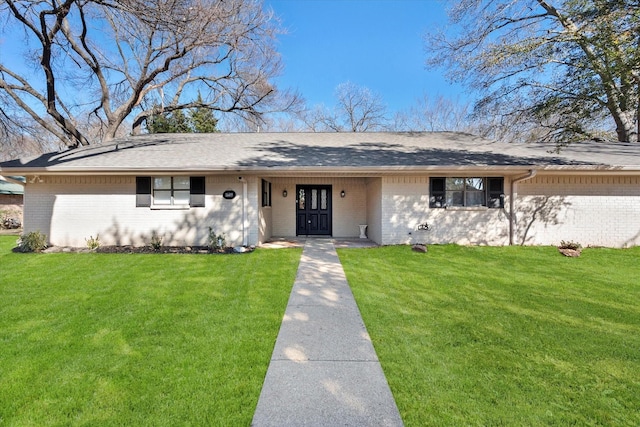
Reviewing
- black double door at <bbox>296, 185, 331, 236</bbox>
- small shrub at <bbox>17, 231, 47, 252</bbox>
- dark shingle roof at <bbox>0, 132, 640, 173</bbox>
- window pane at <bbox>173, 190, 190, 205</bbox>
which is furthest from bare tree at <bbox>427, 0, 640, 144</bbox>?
small shrub at <bbox>17, 231, 47, 252</bbox>

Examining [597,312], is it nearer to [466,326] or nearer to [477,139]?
[466,326]

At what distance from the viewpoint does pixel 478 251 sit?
26.2ft

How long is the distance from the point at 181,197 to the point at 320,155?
4.25 metres

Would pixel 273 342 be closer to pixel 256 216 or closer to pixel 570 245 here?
pixel 256 216

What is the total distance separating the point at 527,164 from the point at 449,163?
79.0 inches

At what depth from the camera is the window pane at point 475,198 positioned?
8.93m

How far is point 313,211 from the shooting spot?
1129 centimetres

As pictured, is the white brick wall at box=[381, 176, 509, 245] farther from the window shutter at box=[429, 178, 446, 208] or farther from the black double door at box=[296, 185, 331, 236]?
the black double door at box=[296, 185, 331, 236]

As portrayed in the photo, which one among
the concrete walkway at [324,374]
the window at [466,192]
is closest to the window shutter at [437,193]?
the window at [466,192]

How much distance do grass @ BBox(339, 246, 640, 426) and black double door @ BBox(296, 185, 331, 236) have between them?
4.94 m

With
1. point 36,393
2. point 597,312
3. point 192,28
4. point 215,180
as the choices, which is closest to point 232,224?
point 215,180

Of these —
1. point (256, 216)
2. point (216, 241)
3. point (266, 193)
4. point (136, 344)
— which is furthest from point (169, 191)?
point (136, 344)

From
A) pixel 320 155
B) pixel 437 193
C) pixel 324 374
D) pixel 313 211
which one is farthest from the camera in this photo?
pixel 313 211

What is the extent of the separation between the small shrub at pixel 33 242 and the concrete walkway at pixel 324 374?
7.95 meters
